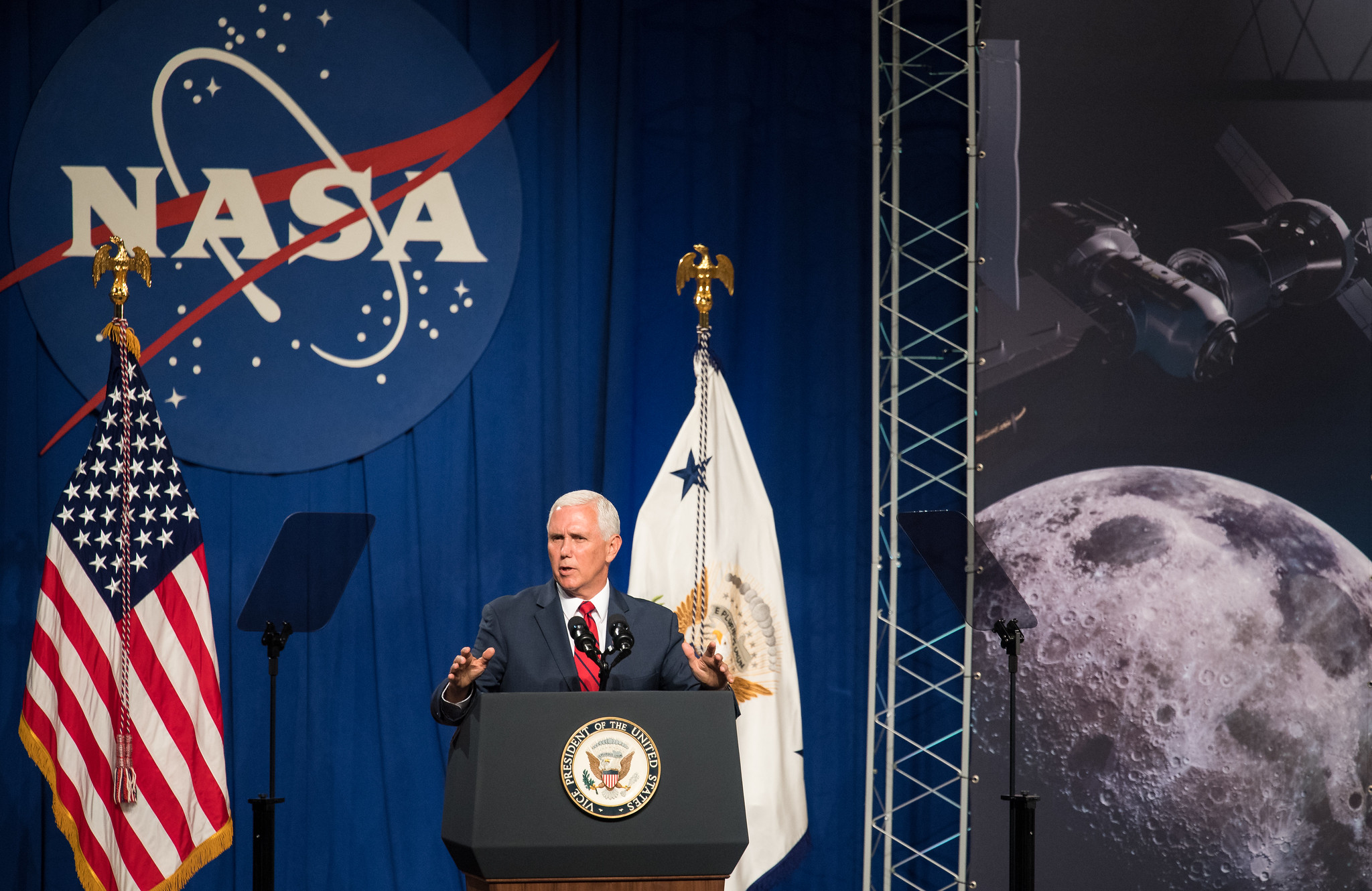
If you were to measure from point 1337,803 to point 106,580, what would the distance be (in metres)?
4.25

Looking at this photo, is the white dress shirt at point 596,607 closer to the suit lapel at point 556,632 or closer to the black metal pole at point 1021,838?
the suit lapel at point 556,632

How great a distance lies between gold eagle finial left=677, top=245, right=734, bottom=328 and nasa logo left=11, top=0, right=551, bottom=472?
0.77 metres

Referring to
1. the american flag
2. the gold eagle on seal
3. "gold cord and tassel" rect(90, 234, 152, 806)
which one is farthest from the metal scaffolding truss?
"gold cord and tassel" rect(90, 234, 152, 806)

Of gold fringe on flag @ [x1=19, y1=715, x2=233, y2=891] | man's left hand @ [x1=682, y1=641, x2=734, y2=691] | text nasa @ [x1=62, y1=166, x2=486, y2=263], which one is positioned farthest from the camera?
text nasa @ [x1=62, y1=166, x2=486, y2=263]

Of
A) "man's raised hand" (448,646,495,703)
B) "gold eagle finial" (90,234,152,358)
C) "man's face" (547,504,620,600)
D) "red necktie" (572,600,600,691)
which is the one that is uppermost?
Answer: "gold eagle finial" (90,234,152,358)

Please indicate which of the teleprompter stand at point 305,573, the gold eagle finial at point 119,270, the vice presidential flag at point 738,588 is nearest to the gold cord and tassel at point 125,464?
the gold eagle finial at point 119,270

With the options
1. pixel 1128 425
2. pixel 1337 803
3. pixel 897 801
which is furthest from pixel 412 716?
pixel 1337 803

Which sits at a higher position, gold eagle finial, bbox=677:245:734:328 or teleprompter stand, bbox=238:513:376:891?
gold eagle finial, bbox=677:245:734:328

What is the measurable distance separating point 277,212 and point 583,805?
3.08m

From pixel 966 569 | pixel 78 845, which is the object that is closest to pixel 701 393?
pixel 966 569

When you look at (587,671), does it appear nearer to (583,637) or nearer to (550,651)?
(550,651)

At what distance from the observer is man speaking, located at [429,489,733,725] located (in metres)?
2.92

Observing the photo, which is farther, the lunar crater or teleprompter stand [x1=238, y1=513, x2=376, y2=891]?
the lunar crater

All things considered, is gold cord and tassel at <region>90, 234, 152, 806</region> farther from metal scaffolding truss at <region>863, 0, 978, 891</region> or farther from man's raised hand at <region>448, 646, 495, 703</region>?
metal scaffolding truss at <region>863, 0, 978, 891</region>
